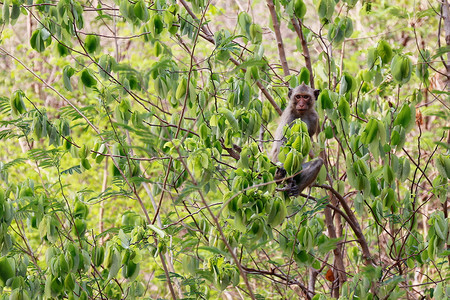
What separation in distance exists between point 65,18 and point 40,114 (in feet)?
2.28

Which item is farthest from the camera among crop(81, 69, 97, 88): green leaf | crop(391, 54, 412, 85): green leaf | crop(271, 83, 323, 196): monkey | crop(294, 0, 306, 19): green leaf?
crop(271, 83, 323, 196): monkey

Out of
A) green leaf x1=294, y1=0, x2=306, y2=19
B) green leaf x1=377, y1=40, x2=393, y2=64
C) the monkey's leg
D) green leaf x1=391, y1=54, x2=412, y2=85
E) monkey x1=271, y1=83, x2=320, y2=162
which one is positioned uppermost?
green leaf x1=294, y1=0, x2=306, y2=19

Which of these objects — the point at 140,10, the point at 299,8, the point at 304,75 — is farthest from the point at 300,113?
the point at 140,10

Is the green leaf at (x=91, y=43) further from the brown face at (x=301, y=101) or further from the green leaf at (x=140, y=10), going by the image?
the brown face at (x=301, y=101)

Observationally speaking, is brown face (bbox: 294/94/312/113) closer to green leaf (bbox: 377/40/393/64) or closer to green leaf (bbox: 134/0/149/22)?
green leaf (bbox: 377/40/393/64)

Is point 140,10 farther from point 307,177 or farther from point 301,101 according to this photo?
point 301,101

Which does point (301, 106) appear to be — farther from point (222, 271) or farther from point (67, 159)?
point (67, 159)

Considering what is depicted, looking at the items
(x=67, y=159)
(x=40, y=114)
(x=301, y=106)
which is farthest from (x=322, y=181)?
(x=67, y=159)

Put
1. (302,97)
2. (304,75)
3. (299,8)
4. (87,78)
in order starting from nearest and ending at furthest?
(87,78) → (299,8) → (304,75) → (302,97)

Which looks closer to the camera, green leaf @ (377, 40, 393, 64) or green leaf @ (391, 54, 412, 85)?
green leaf @ (391, 54, 412, 85)

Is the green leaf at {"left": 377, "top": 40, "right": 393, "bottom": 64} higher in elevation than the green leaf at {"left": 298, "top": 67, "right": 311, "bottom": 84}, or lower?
higher

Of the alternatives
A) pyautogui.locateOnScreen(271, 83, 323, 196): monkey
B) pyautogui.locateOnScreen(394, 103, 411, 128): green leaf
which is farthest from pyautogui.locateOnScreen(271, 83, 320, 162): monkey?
pyautogui.locateOnScreen(394, 103, 411, 128): green leaf

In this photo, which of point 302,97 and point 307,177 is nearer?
point 307,177

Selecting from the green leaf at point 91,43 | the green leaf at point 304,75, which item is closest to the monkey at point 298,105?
the green leaf at point 304,75
